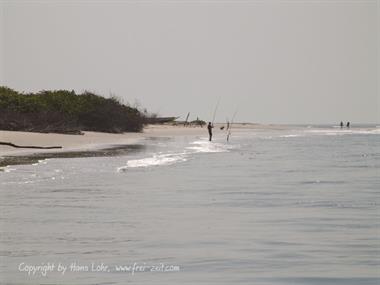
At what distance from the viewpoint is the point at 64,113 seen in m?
58.2

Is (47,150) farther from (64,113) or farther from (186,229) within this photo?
(64,113)

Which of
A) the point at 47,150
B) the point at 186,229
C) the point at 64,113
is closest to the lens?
the point at 186,229

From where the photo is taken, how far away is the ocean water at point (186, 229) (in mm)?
7742

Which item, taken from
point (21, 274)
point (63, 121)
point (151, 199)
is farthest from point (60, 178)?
point (63, 121)

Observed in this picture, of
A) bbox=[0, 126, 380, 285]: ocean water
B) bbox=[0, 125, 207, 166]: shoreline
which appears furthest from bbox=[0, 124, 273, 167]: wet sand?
bbox=[0, 126, 380, 285]: ocean water

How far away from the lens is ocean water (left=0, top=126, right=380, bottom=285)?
7.74 metres

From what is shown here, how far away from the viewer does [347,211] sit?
1292 cm

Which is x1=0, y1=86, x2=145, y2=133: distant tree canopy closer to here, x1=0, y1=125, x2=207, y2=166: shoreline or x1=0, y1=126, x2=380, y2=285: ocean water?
x1=0, y1=125, x2=207, y2=166: shoreline

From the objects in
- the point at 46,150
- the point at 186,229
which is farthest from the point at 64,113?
the point at 186,229

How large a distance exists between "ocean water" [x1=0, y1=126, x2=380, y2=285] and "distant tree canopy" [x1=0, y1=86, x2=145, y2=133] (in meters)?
28.6

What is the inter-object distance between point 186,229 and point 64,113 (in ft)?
159

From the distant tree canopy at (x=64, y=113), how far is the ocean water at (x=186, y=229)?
2858cm

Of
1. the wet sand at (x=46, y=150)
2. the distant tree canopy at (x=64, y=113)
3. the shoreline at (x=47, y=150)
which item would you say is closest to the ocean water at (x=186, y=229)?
the shoreline at (x=47, y=150)

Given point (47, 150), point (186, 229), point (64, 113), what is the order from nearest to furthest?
point (186, 229)
point (47, 150)
point (64, 113)
